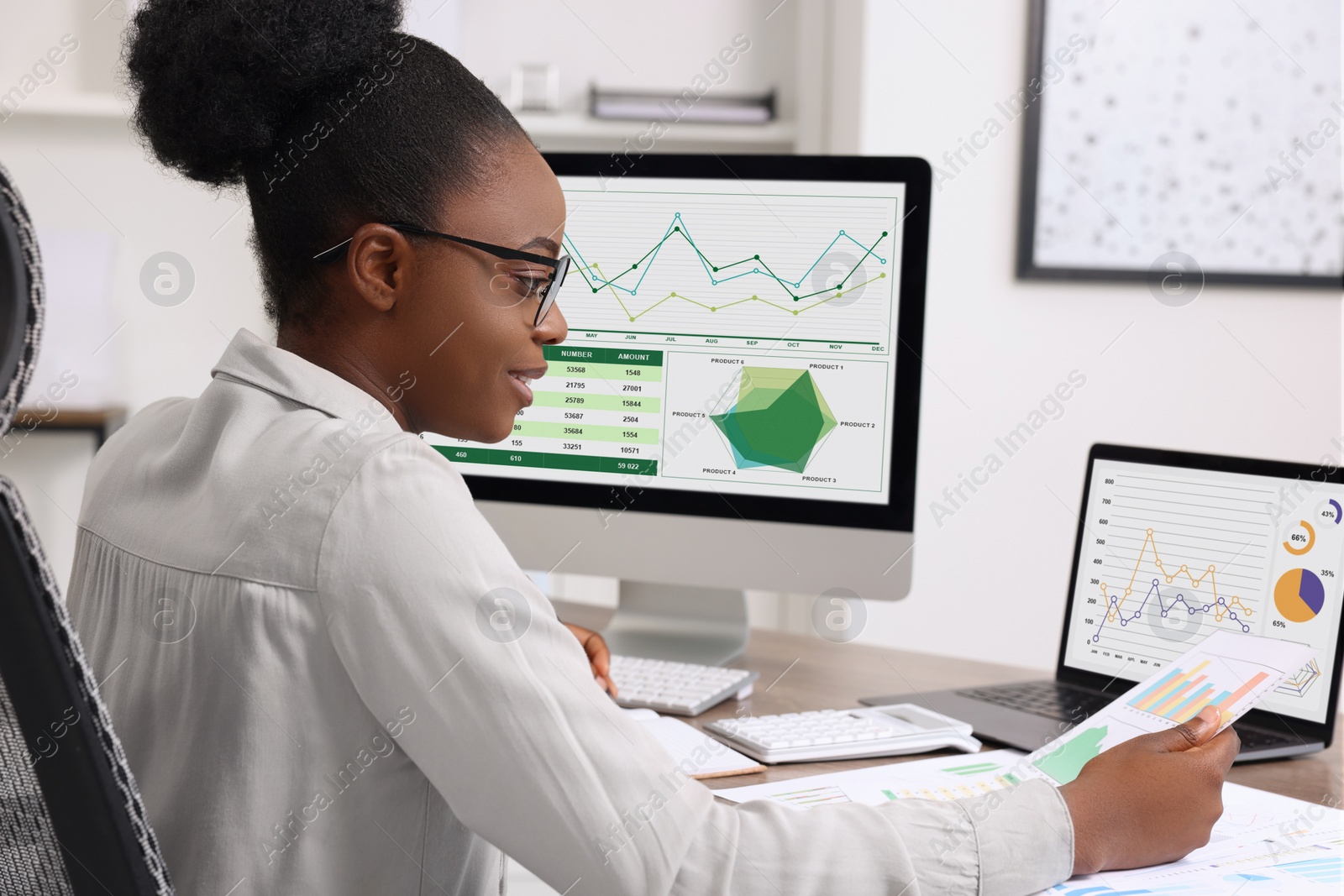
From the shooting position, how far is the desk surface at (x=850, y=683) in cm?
95

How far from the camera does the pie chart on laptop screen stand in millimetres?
1003

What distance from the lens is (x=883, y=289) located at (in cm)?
119

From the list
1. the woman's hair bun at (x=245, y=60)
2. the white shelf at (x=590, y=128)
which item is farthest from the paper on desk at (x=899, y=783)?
the white shelf at (x=590, y=128)

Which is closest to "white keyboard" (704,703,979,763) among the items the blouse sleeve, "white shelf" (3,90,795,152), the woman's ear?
the blouse sleeve

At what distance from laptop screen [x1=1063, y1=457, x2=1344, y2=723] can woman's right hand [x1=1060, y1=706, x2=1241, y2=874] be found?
281mm

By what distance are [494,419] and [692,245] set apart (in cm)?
47

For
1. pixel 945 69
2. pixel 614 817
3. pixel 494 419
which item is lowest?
pixel 614 817

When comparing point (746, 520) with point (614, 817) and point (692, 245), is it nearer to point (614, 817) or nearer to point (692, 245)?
point (692, 245)

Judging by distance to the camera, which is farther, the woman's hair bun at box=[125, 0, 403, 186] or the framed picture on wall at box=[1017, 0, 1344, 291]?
the framed picture on wall at box=[1017, 0, 1344, 291]

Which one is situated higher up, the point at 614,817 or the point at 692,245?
the point at 692,245

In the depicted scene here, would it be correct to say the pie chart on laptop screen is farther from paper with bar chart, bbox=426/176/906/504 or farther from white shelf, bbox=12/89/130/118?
white shelf, bbox=12/89/130/118

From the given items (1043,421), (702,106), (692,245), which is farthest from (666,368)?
(702,106)

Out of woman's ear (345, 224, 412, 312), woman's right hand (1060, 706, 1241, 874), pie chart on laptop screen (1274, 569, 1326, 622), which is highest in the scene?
woman's ear (345, 224, 412, 312)

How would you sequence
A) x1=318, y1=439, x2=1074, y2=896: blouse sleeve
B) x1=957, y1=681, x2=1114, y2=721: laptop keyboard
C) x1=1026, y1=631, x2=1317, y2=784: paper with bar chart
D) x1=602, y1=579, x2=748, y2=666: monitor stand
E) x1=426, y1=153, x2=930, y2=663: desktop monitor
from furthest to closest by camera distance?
x1=602, y1=579, x2=748, y2=666: monitor stand
x1=426, y1=153, x2=930, y2=663: desktop monitor
x1=957, y1=681, x2=1114, y2=721: laptop keyboard
x1=1026, y1=631, x2=1317, y2=784: paper with bar chart
x1=318, y1=439, x2=1074, y2=896: blouse sleeve
